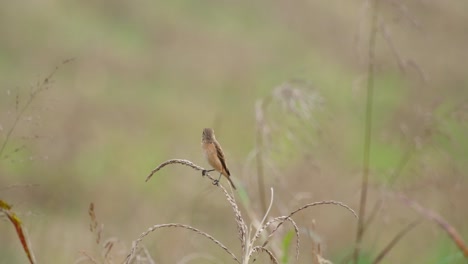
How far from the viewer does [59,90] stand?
34.0ft

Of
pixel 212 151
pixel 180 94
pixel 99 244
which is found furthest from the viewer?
pixel 180 94

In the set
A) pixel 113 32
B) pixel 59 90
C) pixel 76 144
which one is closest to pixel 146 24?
pixel 113 32

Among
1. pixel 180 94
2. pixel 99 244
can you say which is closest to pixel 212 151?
pixel 99 244

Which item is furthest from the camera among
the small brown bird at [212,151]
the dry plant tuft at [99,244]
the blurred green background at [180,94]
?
the blurred green background at [180,94]

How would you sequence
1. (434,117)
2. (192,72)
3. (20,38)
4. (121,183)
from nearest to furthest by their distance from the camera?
(434,117) → (121,183) → (20,38) → (192,72)

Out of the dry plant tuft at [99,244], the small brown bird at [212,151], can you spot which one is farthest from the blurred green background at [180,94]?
the dry plant tuft at [99,244]

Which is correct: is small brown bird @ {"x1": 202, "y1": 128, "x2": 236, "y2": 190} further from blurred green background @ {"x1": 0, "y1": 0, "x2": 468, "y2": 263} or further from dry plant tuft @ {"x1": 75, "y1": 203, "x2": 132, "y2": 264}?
blurred green background @ {"x1": 0, "y1": 0, "x2": 468, "y2": 263}

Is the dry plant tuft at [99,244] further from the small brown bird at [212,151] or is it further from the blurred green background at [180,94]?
the blurred green background at [180,94]

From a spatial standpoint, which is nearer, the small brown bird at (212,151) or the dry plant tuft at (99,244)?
the dry plant tuft at (99,244)

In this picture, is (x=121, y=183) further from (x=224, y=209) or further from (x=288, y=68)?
(x=288, y=68)

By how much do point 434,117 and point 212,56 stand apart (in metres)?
9.42

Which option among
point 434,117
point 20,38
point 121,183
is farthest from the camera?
point 20,38

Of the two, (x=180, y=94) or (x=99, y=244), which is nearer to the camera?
(x=99, y=244)

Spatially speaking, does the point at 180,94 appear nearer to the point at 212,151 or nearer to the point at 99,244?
the point at 212,151
